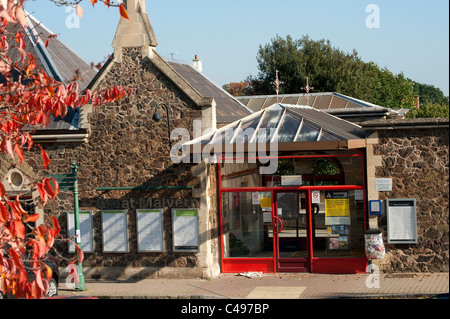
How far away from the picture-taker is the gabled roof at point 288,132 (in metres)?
15.7

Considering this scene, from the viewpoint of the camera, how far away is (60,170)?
17656 mm

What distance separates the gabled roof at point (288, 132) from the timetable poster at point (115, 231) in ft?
9.14

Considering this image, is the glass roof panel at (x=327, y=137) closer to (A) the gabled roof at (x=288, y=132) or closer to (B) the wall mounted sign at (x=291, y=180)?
(A) the gabled roof at (x=288, y=132)

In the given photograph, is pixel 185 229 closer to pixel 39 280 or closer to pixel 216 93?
pixel 216 93

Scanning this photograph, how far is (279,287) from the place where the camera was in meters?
15.3

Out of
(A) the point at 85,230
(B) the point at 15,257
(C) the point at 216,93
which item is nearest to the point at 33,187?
(B) the point at 15,257

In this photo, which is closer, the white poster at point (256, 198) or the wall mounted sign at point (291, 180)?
the wall mounted sign at point (291, 180)

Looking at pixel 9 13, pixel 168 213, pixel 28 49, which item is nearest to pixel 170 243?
pixel 168 213

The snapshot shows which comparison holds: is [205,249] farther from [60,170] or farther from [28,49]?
[28,49]

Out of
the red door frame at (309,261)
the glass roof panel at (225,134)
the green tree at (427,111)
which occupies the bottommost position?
the red door frame at (309,261)

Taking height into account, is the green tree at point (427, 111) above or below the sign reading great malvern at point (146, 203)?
above

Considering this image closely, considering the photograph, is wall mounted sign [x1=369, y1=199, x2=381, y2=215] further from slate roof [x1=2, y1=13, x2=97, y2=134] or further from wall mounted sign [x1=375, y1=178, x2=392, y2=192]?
slate roof [x1=2, y1=13, x2=97, y2=134]

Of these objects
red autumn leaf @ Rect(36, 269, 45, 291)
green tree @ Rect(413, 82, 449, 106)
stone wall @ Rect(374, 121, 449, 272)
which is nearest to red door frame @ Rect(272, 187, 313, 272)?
stone wall @ Rect(374, 121, 449, 272)

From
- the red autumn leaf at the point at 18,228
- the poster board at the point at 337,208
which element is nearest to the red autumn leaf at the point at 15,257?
the red autumn leaf at the point at 18,228
